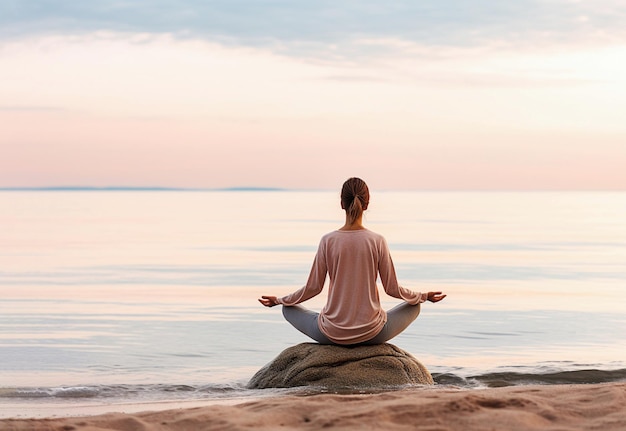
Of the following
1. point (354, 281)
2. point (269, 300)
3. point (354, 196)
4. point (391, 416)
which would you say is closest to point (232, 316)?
point (269, 300)

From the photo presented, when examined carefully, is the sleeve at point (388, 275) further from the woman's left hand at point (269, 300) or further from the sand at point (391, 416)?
the sand at point (391, 416)

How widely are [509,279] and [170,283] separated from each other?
773cm

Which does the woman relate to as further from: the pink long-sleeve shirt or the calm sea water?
the calm sea water

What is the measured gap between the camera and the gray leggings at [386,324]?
874cm

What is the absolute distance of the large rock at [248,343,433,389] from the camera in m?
8.51

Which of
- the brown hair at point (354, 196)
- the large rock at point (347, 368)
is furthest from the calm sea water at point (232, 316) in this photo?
the brown hair at point (354, 196)

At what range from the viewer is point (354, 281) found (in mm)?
8570

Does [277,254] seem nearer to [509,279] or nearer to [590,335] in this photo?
[509,279]

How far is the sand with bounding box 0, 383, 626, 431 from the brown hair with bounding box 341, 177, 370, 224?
2548 millimetres

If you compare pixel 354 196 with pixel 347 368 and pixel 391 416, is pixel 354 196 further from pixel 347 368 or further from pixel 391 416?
pixel 391 416

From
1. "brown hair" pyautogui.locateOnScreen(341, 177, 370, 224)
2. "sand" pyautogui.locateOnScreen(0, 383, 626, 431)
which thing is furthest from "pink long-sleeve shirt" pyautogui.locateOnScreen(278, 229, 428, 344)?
"sand" pyautogui.locateOnScreen(0, 383, 626, 431)

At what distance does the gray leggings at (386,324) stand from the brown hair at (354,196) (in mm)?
1029

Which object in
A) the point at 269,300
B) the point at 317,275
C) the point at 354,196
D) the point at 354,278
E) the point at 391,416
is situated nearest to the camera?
the point at 391,416

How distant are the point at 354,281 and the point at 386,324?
56cm
